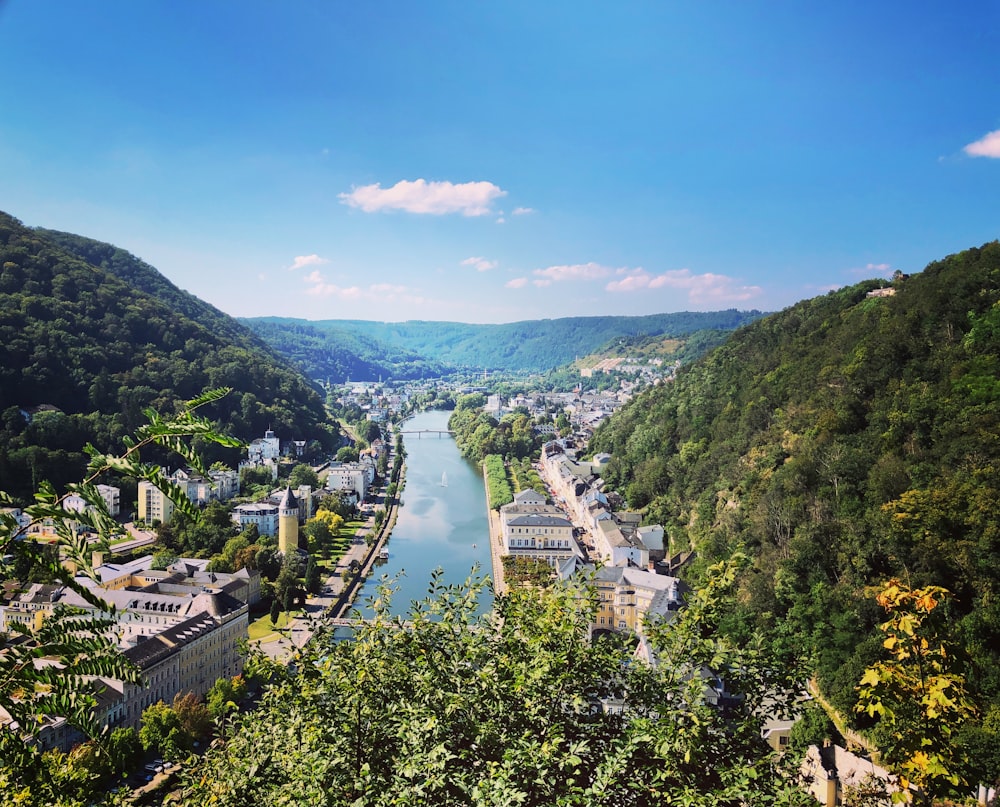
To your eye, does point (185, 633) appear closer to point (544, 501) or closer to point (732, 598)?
point (732, 598)

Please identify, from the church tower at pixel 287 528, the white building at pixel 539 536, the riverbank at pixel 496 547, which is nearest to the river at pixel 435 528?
the riverbank at pixel 496 547

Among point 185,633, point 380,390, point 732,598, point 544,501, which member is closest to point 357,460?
point 544,501

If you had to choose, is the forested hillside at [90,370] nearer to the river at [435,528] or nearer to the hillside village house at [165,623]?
the river at [435,528]

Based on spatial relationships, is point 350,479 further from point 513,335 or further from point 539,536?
point 513,335

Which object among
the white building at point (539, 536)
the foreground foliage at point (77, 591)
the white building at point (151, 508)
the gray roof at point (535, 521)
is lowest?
the white building at point (539, 536)

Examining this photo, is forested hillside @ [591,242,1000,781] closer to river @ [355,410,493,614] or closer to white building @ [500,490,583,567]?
white building @ [500,490,583,567]

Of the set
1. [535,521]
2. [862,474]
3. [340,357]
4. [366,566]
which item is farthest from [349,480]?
[340,357]
